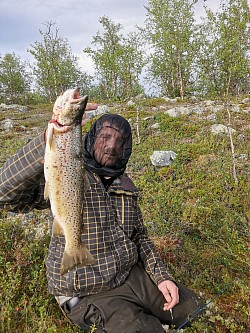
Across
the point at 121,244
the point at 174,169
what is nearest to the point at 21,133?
the point at 174,169

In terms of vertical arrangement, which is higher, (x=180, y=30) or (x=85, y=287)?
(x=180, y=30)

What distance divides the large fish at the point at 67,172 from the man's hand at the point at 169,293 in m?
1.06

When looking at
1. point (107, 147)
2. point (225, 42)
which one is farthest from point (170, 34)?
point (107, 147)

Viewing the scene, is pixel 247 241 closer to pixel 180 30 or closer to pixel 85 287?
pixel 85 287

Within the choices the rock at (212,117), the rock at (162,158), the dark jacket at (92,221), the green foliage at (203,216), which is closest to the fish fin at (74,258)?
the dark jacket at (92,221)

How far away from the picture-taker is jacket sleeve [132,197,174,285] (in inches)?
128

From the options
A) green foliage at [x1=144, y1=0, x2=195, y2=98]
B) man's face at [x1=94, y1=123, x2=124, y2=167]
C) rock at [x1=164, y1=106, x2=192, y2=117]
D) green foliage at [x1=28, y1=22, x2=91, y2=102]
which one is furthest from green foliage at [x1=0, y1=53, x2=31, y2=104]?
man's face at [x1=94, y1=123, x2=124, y2=167]

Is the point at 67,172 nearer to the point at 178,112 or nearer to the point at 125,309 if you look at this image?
the point at 125,309

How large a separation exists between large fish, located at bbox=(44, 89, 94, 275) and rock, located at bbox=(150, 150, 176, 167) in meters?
7.67

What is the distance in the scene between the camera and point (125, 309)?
2773mm

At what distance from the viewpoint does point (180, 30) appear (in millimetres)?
25812

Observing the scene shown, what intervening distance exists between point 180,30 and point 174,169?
66.2ft

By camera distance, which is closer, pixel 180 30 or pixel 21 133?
pixel 21 133

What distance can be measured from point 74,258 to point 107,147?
3.77ft
